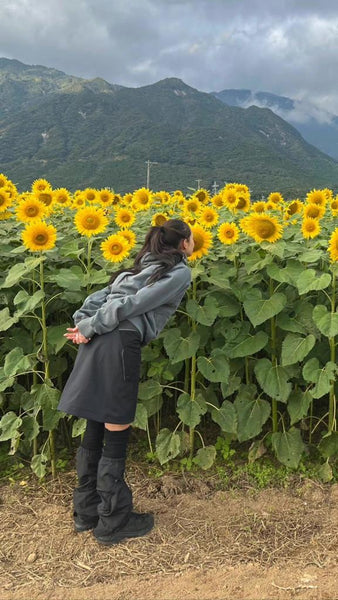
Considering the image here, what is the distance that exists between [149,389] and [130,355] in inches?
36.9

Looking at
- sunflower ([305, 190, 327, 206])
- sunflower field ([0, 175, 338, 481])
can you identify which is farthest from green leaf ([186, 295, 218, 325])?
sunflower ([305, 190, 327, 206])

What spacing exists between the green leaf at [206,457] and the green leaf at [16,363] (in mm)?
1312

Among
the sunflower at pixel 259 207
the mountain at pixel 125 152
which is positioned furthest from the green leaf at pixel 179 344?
the mountain at pixel 125 152

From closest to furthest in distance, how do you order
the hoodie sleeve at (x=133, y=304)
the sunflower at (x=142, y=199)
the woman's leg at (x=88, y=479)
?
the hoodie sleeve at (x=133, y=304)
the woman's leg at (x=88, y=479)
the sunflower at (x=142, y=199)

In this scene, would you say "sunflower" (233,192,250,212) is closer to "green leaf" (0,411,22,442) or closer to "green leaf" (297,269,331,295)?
"green leaf" (297,269,331,295)

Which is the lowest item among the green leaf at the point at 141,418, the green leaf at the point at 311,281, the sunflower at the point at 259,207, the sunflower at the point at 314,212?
the green leaf at the point at 141,418

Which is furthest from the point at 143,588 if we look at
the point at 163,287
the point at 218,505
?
the point at 163,287

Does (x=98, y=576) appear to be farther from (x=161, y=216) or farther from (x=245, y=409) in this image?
(x=161, y=216)

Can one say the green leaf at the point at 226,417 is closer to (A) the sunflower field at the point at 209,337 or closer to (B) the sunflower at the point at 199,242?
(A) the sunflower field at the point at 209,337

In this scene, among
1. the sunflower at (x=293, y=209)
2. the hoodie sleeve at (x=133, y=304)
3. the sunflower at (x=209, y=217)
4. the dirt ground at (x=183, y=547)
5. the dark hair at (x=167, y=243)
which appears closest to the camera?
the dirt ground at (x=183, y=547)

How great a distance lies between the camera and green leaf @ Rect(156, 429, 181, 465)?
12.5ft

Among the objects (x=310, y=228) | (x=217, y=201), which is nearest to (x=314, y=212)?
(x=310, y=228)

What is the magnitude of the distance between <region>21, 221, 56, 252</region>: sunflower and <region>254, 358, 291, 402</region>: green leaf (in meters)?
1.60

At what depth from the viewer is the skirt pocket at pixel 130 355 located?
117 inches
